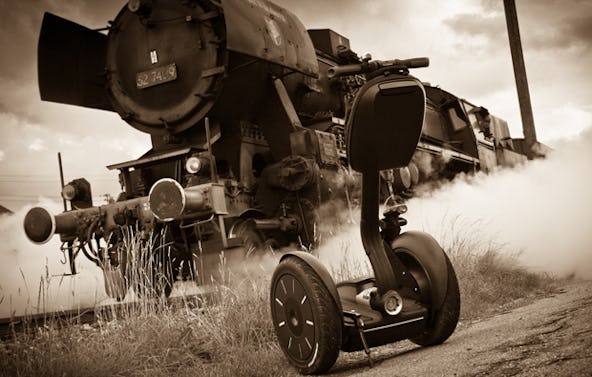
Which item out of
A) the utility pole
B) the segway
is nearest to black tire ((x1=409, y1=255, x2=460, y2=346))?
the segway

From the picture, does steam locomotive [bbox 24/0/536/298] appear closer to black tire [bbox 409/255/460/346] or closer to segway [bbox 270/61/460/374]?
segway [bbox 270/61/460/374]

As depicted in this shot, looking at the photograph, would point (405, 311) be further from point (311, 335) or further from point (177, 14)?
point (177, 14)

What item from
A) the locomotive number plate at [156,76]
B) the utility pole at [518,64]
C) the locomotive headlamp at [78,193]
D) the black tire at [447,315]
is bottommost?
the black tire at [447,315]

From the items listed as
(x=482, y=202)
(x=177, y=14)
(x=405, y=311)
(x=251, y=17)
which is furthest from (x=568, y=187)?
(x=405, y=311)

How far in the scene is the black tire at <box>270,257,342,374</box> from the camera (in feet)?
10.0

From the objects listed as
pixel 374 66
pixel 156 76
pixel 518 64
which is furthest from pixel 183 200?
pixel 518 64

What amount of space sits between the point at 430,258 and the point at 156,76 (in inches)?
176

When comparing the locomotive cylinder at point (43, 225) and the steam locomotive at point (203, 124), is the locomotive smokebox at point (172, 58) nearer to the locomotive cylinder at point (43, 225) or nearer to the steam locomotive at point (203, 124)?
the steam locomotive at point (203, 124)

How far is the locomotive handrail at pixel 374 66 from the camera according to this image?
3.15m

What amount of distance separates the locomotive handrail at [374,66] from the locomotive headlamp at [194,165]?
11.3 ft

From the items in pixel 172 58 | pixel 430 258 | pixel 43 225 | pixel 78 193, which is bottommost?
pixel 430 258

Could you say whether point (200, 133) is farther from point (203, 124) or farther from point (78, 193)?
point (78, 193)

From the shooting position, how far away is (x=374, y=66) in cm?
320

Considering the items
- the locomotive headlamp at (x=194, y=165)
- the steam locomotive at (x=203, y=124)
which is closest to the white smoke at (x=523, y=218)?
the steam locomotive at (x=203, y=124)
